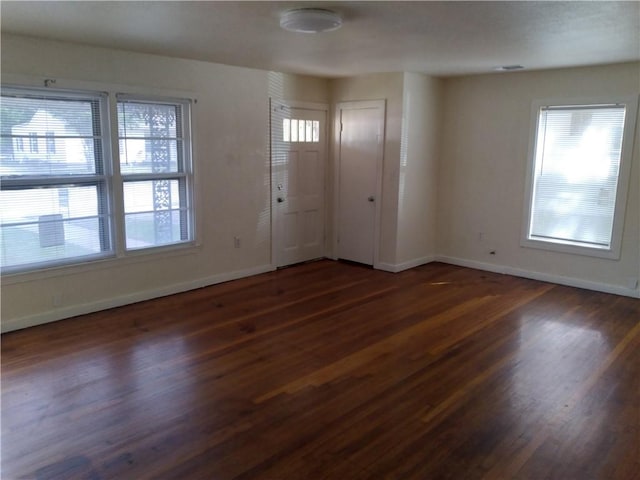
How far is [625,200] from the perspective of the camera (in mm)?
4969

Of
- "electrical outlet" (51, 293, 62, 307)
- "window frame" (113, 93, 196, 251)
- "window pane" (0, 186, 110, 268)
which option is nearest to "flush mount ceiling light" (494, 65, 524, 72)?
"window frame" (113, 93, 196, 251)

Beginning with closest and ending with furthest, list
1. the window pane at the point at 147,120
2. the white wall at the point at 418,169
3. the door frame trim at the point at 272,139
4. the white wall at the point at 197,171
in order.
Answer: the white wall at the point at 197,171
the window pane at the point at 147,120
the door frame trim at the point at 272,139
the white wall at the point at 418,169

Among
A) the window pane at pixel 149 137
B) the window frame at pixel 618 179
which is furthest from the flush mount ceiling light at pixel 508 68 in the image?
the window pane at pixel 149 137

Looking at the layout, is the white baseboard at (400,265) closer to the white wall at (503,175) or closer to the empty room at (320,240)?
the empty room at (320,240)

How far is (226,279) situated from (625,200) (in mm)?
4214

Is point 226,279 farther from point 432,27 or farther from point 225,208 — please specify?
point 432,27

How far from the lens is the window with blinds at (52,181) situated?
153 inches

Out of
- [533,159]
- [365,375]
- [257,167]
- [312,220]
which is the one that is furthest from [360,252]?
[365,375]

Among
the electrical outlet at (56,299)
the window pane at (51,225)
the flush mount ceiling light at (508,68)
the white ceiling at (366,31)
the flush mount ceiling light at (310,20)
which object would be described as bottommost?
the electrical outlet at (56,299)

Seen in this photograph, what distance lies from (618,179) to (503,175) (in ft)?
3.93

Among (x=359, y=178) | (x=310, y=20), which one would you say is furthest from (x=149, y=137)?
(x=359, y=178)

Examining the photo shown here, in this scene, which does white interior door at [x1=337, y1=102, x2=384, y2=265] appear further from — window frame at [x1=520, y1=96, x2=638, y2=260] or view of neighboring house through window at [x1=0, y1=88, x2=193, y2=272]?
view of neighboring house through window at [x1=0, y1=88, x2=193, y2=272]

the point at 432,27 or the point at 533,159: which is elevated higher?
the point at 432,27

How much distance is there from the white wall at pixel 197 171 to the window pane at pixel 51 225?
158 millimetres
